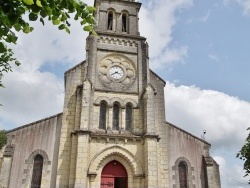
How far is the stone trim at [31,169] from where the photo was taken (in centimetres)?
1747

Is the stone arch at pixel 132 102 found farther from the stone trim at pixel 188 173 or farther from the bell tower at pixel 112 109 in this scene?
the stone trim at pixel 188 173

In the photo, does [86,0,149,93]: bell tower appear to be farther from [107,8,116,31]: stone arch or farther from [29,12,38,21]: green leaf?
[29,12,38,21]: green leaf

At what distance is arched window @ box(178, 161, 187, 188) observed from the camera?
1905cm

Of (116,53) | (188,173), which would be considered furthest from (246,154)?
(116,53)

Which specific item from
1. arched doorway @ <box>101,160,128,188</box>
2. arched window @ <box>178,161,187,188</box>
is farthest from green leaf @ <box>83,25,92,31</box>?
arched window @ <box>178,161,187,188</box>

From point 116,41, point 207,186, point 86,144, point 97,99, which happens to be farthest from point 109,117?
point 207,186

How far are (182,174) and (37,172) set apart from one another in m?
9.38

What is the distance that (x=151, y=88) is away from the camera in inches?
787

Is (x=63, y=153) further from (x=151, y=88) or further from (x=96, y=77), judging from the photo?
(x=151, y=88)

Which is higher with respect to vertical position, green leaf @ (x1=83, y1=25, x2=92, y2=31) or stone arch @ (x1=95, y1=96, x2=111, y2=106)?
stone arch @ (x1=95, y1=96, x2=111, y2=106)

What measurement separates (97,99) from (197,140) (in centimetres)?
751

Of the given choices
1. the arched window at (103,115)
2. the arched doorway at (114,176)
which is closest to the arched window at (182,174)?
the arched doorway at (114,176)

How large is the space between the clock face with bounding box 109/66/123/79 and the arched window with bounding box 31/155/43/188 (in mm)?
7511

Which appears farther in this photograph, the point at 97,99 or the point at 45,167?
the point at 97,99
